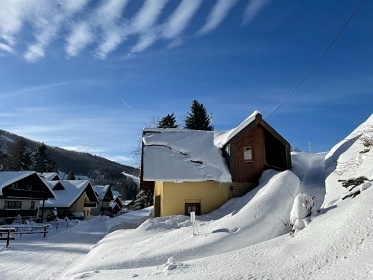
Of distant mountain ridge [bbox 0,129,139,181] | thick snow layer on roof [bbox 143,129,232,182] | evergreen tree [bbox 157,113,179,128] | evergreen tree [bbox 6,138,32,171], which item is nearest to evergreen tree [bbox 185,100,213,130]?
evergreen tree [bbox 157,113,179,128]

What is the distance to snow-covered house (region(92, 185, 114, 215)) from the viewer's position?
7500cm

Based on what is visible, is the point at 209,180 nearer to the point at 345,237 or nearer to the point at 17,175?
the point at 345,237

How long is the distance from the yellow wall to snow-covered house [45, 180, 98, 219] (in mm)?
38119

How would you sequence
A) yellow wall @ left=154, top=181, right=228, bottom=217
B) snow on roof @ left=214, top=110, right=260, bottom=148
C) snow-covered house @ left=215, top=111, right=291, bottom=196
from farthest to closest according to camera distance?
snow on roof @ left=214, top=110, right=260, bottom=148 < snow-covered house @ left=215, top=111, right=291, bottom=196 < yellow wall @ left=154, top=181, right=228, bottom=217

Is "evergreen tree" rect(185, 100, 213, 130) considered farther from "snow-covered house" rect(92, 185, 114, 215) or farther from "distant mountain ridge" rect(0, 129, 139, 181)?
"distant mountain ridge" rect(0, 129, 139, 181)

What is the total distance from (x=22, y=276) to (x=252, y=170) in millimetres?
13354

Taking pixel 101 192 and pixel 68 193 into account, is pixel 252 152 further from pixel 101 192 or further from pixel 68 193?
pixel 101 192

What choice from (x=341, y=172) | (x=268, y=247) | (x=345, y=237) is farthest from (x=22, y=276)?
(x=341, y=172)

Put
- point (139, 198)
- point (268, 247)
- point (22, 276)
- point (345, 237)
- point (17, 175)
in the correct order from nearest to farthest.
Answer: point (345, 237), point (268, 247), point (22, 276), point (17, 175), point (139, 198)

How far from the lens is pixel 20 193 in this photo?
1567 inches

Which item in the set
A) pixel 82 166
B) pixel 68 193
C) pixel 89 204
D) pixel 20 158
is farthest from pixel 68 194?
pixel 82 166

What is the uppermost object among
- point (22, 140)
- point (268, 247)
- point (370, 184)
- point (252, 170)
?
point (22, 140)

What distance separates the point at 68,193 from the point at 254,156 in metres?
42.9

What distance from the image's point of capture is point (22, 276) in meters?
10.8
